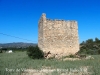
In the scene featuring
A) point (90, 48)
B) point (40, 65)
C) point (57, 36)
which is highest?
point (57, 36)

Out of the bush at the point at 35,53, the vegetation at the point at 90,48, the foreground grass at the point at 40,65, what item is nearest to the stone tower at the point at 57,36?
the bush at the point at 35,53

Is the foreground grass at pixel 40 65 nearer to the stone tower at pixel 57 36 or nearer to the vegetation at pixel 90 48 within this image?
the stone tower at pixel 57 36

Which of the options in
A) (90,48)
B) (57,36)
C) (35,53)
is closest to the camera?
(35,53)

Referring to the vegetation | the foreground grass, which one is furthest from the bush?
the vegetation

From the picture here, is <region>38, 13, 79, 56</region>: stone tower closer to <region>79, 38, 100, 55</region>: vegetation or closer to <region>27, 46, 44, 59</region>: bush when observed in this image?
<region>27, 46, 44, 59</region>: bush

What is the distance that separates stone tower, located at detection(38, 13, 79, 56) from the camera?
18.2 m

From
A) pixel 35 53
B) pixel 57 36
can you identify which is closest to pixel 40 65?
pixel 35 53

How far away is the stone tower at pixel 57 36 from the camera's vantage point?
59.7 ft

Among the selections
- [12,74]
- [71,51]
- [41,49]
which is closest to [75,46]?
[71,51]

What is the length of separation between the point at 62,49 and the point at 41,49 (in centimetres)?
242

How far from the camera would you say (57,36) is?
1861 centimetres

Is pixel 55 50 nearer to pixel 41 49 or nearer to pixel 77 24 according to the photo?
pixel 41 49

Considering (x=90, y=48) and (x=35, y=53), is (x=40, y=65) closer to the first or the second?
(x=35, y=53)

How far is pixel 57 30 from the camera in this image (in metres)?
18.7
